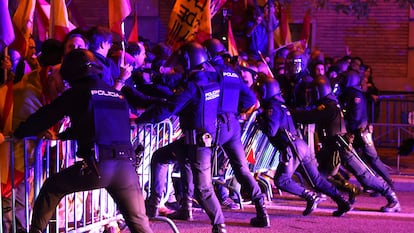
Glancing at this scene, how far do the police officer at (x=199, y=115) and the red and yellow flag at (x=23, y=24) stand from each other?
5.96ft

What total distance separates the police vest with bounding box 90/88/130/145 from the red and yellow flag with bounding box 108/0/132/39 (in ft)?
11.8

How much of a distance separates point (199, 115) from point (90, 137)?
2.46 metres

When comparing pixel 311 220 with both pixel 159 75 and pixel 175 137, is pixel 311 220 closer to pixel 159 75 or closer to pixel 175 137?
pixel 175 137

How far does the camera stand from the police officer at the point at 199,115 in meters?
8.26

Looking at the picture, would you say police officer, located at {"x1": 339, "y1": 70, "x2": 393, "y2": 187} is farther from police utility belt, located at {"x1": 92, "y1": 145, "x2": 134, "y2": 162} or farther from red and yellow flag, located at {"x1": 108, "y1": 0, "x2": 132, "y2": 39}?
police utility belt, located at {"x1": 92, "y1": 145, "x2": 134, "y2": 162}

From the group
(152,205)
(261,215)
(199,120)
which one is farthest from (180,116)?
(261,215)

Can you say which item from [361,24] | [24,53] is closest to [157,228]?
[24,53]

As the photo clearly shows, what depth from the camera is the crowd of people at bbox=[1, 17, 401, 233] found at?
20.3ft

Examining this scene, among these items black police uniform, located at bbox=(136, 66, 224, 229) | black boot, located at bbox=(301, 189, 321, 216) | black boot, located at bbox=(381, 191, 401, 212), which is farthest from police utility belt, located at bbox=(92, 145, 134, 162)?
black boot, located at bbox=(381, 191, 401, 212)

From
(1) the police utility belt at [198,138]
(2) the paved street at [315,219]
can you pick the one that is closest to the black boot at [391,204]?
(2) the paved street at [315,219]

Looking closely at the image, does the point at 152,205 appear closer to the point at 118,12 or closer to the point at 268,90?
the point at 268,90

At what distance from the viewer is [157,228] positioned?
30.3 feet

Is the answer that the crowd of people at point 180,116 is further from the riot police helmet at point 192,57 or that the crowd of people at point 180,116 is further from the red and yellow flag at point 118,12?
the red and yellow flag at point 118,12

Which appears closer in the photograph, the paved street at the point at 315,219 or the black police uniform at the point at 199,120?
the black police uniform at the point at 199,120
